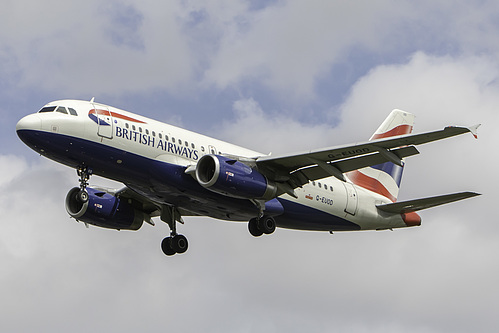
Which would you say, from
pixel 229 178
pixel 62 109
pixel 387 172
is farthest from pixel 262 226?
→ pixel 387 172

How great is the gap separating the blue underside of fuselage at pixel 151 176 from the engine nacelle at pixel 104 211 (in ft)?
13.1

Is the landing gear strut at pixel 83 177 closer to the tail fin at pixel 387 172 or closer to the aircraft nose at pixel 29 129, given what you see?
the aircraft nose at pixel 29 129

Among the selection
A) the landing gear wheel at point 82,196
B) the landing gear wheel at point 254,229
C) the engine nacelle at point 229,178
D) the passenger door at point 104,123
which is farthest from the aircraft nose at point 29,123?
the landing gear wheel at point 254,229

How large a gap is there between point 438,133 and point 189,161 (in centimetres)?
1089

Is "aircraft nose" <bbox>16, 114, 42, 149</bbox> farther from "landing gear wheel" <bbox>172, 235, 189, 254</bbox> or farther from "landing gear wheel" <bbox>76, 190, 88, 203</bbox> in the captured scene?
"landing gear wheel" <bbox>172, 235, 189, 254</bbox>

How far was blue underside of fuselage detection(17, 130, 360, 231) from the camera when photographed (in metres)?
38.6

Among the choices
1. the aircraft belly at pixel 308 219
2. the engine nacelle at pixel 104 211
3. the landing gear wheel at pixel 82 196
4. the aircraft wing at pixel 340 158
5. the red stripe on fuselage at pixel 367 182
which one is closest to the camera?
the aircraft wing at pixel 340 158

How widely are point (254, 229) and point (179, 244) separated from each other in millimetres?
5687

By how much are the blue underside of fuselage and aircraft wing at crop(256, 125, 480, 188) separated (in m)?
1.99

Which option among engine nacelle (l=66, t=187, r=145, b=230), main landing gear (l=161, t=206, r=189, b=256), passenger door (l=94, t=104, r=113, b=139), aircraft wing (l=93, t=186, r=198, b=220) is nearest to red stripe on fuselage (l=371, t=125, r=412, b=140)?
aircraft wing (l=93, t=186, r=198, b=220)

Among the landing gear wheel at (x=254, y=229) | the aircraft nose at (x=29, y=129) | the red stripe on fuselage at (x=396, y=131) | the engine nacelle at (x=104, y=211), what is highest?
the red stripe on fuselage at (x=396, y=131)

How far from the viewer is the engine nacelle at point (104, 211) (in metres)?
45.8

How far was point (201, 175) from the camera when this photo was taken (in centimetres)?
4012

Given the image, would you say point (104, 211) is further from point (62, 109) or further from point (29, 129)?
point (29, 129)
